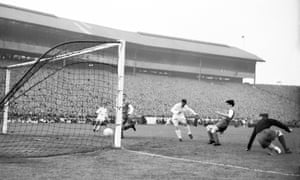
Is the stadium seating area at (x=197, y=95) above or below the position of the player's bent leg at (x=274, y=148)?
above

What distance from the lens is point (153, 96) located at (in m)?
45.4

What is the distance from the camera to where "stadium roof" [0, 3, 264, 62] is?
146ft

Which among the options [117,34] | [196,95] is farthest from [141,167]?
[117,34]

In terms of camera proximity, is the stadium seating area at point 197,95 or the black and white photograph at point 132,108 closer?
the black and white photograph at point 132,108

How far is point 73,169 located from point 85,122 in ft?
69.7

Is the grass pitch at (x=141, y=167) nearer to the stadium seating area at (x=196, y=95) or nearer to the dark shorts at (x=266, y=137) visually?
the dark shorts at (x=266, y=137)

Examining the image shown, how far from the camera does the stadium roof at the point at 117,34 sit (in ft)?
146

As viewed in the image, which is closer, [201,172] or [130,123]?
[201,172]

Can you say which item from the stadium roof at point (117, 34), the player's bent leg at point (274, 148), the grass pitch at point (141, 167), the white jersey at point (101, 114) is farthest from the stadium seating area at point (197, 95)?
the grass pitch at point (141, 167)

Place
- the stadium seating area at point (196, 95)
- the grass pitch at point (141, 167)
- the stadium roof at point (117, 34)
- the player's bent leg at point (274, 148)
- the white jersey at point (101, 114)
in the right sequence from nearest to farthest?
1. the grass pitch at point (141, 167)
2. the player's bent leg at point (274, 148)
3. the white jersey at point (101, 114)
4. the stadium seating area at point (196, 95)
5. the stadium roof at point (117, 34)

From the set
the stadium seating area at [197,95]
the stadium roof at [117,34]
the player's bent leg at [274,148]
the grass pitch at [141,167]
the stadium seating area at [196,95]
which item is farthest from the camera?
the stadium roof at [117,34]

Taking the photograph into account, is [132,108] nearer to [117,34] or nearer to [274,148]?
[274,148]

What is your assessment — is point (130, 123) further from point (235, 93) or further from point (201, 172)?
point (235, 93)

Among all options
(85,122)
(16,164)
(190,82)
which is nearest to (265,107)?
(190,82)
